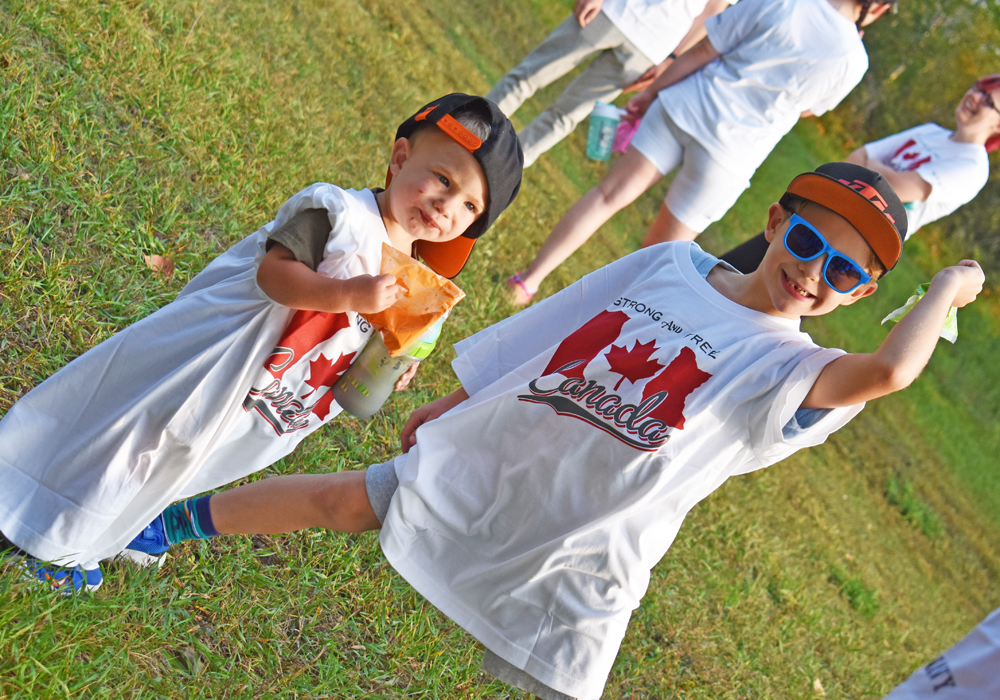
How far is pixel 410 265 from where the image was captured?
1911 mm

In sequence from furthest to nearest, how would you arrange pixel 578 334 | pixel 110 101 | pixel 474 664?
pixel 110 101
pixel 474 664
pixel 578 334

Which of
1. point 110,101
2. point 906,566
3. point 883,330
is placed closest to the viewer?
point 110,101

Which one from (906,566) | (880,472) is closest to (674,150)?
(906,566)

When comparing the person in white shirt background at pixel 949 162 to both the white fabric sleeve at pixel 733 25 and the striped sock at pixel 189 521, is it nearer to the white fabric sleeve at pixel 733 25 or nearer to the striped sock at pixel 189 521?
the white fabric sleeve at pixel 733 25

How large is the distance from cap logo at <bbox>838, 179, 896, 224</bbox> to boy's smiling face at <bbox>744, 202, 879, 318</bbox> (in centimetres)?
7

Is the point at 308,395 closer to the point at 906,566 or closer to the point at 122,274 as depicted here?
the point at 122,274

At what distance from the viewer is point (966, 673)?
124 cm

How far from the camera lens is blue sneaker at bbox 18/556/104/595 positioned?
75.9 inches

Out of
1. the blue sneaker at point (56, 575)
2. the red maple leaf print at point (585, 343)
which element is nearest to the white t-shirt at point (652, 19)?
the red maple leaf print at point (585, 343)

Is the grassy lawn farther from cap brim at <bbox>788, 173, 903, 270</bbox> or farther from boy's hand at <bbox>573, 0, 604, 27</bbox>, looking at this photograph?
cap brim at <bbox>788, 173, 903, 270</bbox>

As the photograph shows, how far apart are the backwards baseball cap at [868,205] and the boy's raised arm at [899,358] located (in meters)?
0.14

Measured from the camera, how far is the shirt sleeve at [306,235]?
1814 millimetres

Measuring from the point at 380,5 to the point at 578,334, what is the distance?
252 inches

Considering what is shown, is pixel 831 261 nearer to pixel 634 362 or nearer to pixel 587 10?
pixel 634 362
